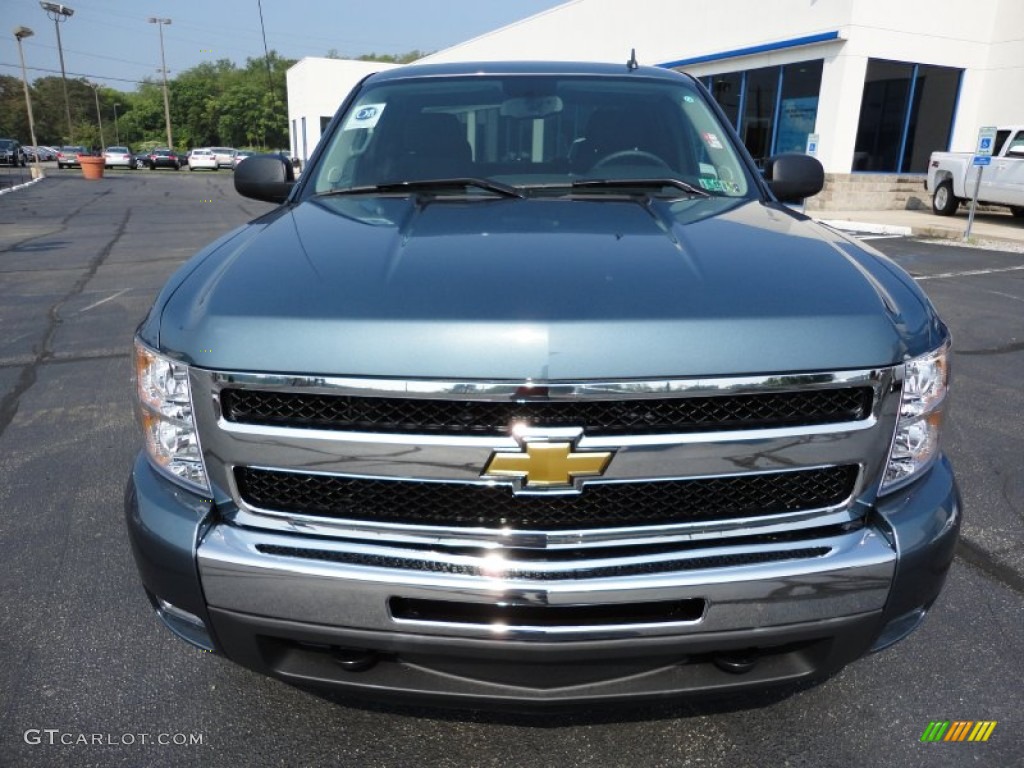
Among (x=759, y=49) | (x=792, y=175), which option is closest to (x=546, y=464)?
(x=792, y=175)

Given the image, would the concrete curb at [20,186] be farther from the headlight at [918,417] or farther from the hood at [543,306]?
the headlight at [918,417]

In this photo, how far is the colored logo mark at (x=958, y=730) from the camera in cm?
214

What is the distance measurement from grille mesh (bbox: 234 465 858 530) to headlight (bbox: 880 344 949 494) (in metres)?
0.14

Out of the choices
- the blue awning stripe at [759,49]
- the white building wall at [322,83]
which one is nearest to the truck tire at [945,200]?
the blue awning stripe at [759,49]

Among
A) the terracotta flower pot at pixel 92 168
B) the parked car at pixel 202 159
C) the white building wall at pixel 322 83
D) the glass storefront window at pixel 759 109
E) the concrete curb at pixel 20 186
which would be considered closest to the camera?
the glass storefront window at pixel 759 109

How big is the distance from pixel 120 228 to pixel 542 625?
637 inches

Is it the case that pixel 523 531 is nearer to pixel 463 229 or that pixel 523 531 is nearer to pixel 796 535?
pixel 796 535

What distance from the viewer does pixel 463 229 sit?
2.11 meters

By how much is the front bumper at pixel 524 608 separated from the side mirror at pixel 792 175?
1824mm

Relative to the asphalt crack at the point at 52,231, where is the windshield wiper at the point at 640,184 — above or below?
above

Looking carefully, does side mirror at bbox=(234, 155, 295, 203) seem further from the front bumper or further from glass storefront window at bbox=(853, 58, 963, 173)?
glass storefront window at bbox=(853, 58, 963, 173)

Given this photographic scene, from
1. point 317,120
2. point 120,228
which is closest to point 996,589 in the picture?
point 120,228

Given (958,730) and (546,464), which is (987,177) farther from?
(546,464)

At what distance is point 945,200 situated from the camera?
1812 cm
